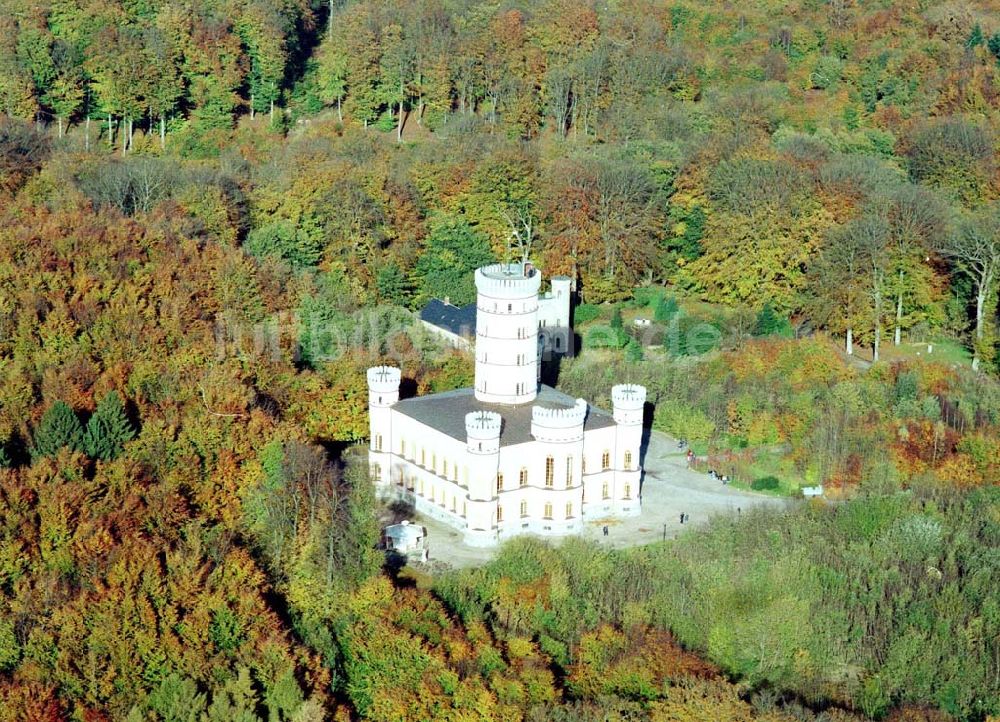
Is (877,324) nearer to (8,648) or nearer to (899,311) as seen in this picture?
(899,311)

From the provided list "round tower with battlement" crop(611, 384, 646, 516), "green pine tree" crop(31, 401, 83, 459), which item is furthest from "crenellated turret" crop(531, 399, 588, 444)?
"green pine tree" crop(31, 401, 83, 459)

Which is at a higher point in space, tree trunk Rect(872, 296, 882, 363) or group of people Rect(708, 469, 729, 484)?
tree trunk Rect(872, 296, 882, 363)

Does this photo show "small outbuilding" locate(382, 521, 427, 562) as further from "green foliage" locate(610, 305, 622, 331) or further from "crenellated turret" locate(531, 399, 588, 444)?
"green foliage" locate(610, 305, 622, 331)

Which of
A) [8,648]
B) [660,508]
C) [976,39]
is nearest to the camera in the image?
[8,648]

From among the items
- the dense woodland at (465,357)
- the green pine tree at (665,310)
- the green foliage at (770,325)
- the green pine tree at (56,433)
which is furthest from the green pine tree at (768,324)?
the green pine tree at (56,433)

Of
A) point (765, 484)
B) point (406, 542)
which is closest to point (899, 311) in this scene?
point (765, 484)

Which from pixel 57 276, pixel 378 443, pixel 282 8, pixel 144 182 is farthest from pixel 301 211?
pixel 282 8
